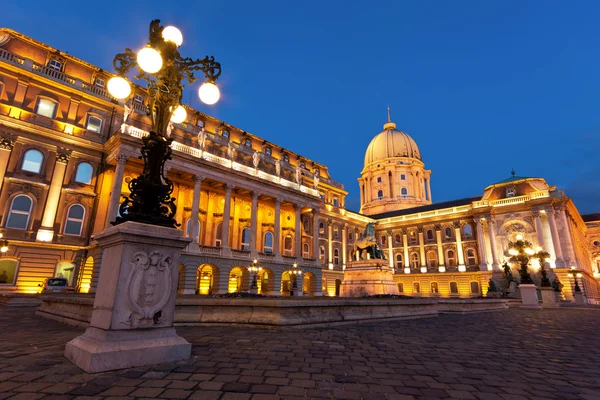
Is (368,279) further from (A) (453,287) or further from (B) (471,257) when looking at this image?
(B) (471,257)

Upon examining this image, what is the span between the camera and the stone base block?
421cm

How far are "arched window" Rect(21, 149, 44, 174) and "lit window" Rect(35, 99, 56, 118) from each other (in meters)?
3.93

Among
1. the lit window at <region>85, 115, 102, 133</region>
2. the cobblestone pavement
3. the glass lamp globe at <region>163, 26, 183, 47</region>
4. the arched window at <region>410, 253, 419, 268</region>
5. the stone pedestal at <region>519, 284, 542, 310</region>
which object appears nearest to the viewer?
the cobblestone pavement

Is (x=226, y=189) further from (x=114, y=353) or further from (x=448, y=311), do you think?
(x=114, y=353)

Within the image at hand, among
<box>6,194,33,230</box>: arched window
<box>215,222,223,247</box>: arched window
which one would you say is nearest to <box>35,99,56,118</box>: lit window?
<box>6,194,33,230</box>: arched window

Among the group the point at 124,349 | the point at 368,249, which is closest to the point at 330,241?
the point at 368,249

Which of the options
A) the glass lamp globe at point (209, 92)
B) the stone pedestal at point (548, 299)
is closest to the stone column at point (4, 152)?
the glass lamp globe at point (209, 92)

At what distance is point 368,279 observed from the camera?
22.5 meters

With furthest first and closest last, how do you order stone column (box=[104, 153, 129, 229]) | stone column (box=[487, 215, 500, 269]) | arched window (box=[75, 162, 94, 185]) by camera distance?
stone column (box=[487, 215, 500, 269])
arched window (box=[75, 162, 94, 185])
stone column (box=[104, 153, 129, 229])

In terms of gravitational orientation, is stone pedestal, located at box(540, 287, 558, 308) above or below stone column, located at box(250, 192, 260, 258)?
below

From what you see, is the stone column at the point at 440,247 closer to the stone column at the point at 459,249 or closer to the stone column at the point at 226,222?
the stone column at the point at 459,249

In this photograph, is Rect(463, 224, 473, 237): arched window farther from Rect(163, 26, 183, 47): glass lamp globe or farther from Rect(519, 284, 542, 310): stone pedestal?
Rect(163, 26, 183, 47): glass lamp globe

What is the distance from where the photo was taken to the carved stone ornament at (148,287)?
15.4 feet

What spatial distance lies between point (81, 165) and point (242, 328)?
29.5 metres
